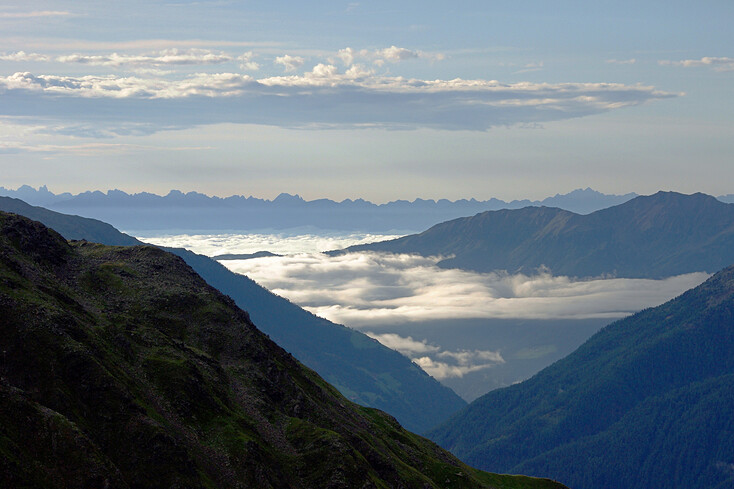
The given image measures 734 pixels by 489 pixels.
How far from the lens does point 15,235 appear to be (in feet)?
464

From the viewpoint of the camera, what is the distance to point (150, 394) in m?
110

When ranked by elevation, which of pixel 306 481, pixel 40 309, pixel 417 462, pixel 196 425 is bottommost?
pixel 417 462

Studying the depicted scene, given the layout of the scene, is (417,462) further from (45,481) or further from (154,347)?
(45,481)

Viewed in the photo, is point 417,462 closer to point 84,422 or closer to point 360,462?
point 360,462

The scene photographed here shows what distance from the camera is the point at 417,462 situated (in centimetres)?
16225

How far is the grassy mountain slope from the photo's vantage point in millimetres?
86375

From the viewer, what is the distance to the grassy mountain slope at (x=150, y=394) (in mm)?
86375

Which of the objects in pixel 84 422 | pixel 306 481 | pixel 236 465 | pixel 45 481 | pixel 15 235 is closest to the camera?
pixel 45 481

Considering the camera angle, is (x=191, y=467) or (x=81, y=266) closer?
(x=191, y=467)

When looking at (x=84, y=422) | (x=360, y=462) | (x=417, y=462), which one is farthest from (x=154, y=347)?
(x=417, y=462)

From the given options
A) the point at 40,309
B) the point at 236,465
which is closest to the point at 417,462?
the point at 236,465

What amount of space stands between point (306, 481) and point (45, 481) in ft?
143

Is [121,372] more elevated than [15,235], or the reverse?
[15,235]

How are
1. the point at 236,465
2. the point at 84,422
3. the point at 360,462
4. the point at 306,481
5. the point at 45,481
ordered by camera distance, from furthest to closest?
the point at 360,462 → the point at 306,481 → the point at 236,465 → the point at 84,422 → the point at 45,481
